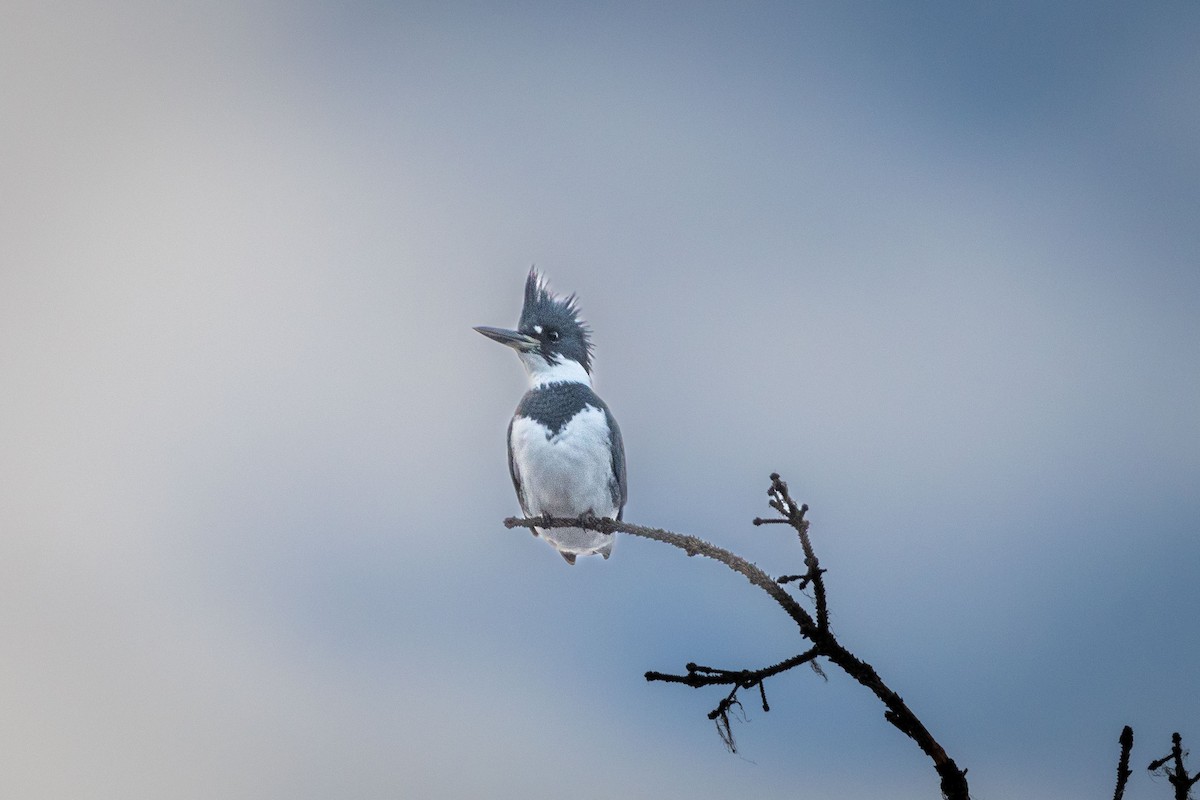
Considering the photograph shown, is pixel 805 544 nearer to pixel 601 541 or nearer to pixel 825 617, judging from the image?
pixel 825 617

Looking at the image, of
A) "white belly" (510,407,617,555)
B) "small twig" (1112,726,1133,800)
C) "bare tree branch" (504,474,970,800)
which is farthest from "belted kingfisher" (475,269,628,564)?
"small twig" (1112,726,1133,800)

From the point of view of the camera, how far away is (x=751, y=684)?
8.95 ft

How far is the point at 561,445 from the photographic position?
7973 mm

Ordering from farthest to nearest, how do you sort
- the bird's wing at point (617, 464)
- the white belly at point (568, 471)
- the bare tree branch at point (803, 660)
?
the bird's wing at point (617, 464)
the white belly at point (568, 471)
the bare tree branch at point (803, 660)

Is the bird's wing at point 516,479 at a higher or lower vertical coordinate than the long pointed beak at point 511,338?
lower

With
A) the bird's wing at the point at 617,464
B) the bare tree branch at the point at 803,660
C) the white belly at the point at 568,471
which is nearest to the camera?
the bare tree branch at the point at 803,660

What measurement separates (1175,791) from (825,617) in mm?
834

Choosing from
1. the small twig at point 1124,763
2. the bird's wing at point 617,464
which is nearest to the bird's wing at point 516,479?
the bird's wing at point 617,464

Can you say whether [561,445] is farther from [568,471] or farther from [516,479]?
[516,479]

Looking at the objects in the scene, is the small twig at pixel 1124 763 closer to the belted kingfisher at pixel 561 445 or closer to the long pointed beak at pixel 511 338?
the belted kingfisher at pixel 561 445

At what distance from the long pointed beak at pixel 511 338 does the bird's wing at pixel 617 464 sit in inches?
34.9

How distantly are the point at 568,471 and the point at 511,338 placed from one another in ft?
4.54

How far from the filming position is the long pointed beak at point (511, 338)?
8545mm

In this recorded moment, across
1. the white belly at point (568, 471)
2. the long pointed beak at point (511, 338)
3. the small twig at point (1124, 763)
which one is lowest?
the small twig at point (1124, 763)
